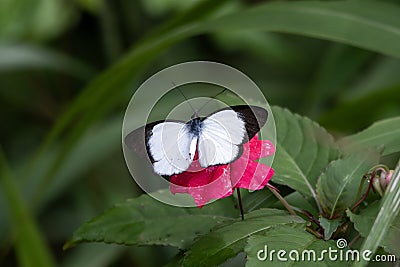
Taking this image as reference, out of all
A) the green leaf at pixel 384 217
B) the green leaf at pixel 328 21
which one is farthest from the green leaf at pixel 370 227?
the green leaf at pixel 328 21

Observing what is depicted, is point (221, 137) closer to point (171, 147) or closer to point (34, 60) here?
point (171, 147)

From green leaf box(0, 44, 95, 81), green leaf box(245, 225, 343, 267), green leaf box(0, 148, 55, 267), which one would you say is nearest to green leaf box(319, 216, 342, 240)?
green leaf box(245, 225, 343, 267)

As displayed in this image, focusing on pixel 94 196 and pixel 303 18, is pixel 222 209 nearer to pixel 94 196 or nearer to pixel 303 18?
pixel 303 18

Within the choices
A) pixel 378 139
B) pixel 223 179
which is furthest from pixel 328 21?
pixel 223 179

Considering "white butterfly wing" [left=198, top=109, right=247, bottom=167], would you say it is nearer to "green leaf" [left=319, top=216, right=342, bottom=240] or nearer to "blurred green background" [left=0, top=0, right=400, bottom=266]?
"green leaf" [left=319, top=216, right=342, bottom=240]

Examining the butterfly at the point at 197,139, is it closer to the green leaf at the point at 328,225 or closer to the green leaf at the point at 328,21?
the green leaf at the point at 328,225

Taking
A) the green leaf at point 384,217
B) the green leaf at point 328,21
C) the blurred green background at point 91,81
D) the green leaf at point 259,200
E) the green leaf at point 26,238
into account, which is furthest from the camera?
the blurred green background at point 91,81
